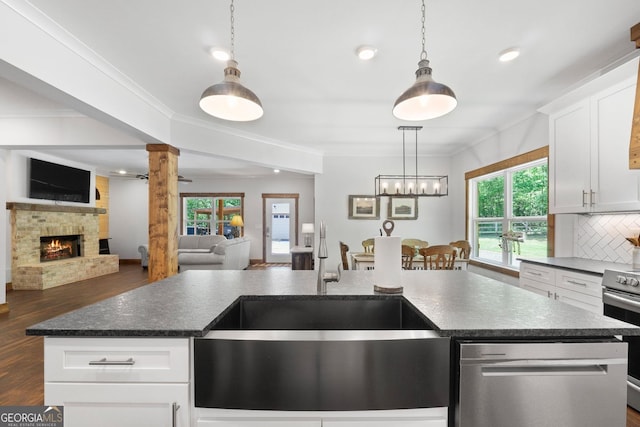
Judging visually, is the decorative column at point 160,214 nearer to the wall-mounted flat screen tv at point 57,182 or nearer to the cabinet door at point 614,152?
the wall-mounted flat screen tv at point 57,182

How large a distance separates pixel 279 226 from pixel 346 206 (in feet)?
10.6

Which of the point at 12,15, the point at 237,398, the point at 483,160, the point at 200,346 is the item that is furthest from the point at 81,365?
the point at 483,160

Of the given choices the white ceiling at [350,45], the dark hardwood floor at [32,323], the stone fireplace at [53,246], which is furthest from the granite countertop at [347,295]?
the stone fireplace at [53,246]

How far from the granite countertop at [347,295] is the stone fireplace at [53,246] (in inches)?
215

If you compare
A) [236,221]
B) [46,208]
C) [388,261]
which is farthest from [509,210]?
[46,208]

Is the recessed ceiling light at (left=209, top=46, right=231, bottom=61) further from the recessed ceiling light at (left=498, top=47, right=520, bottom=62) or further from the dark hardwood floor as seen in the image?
the dark hardwood floor

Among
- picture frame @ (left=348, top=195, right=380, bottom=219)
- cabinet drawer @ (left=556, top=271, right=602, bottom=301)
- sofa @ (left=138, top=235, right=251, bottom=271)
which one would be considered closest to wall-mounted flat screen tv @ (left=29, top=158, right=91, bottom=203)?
sofa @ (left=138, top=235, right=251, bottom=271)

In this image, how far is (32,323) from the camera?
11.4 feet

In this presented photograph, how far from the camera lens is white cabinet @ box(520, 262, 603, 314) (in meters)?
2.13

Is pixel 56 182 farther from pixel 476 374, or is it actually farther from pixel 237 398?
pixel 476 374

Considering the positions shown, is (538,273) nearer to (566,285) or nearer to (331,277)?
(566,285)

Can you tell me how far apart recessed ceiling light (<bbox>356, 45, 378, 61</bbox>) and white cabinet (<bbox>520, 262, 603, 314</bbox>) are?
2.40 m

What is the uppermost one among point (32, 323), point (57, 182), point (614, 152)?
point (57, 182)

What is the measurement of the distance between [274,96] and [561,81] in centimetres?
286
